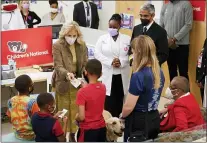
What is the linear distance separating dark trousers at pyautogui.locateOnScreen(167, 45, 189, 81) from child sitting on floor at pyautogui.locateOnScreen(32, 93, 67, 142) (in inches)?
129

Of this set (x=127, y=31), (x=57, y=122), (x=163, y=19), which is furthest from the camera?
(x=127, y=31)

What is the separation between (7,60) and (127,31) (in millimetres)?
2936

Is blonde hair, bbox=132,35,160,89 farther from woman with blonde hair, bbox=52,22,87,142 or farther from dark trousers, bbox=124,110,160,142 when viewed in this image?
woman with blonde hair, bbox=52,22,87,142

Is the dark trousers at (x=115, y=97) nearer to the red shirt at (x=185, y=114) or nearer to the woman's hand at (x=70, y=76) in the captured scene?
the woman's hand at (x=70, y=76)

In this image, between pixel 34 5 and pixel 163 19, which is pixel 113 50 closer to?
pixel 163 19

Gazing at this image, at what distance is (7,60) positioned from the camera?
17.6ft

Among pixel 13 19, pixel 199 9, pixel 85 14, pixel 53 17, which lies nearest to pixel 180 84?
pixel 199 9

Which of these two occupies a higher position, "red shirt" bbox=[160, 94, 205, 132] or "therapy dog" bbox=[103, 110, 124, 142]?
"red shirt" bbox=[160, 94, 205, 132]

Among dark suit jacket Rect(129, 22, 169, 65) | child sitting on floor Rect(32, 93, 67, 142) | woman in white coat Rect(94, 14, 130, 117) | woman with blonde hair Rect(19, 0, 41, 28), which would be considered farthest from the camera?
woman with blonde hair Rect(19, 0, 41, 28)

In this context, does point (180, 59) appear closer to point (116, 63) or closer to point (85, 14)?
point (116, 63)

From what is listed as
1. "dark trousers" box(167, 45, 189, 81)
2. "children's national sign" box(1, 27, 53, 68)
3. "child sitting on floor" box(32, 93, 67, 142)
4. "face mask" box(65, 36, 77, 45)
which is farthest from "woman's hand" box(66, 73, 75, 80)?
"dark trousers" box(167, 45, 189, 81)

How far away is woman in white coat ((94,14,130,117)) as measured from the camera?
4621 millimetres

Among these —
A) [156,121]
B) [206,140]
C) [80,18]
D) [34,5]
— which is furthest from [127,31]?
[206,140]

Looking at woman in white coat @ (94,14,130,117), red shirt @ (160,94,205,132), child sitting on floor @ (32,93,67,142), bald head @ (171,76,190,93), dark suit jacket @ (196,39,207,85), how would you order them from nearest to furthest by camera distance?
child sitting on floor @ (32,93,67,142) < red shirt @ (160,94,205,132) < bald head @ (171,76,190,93) < woman in white coat @ (94,14,130,117) < dark suit jacket @ (196,39,207,85)
